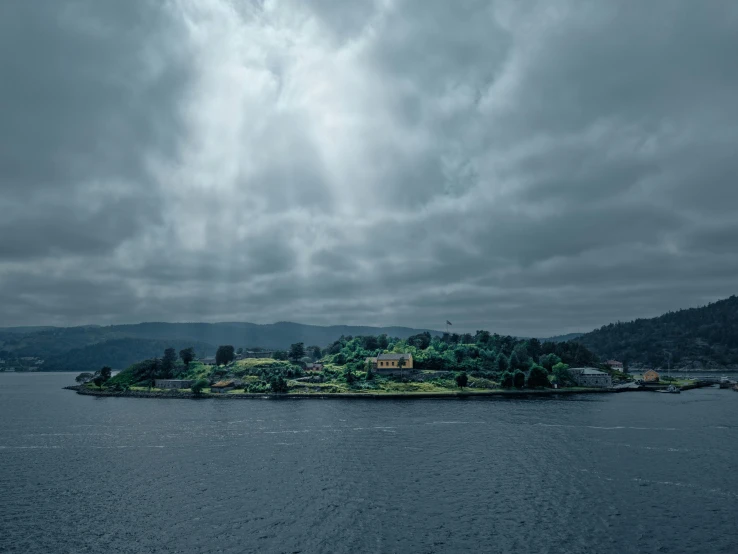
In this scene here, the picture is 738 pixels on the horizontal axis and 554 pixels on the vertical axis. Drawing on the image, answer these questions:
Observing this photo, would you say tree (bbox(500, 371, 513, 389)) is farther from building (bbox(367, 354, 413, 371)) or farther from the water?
the water

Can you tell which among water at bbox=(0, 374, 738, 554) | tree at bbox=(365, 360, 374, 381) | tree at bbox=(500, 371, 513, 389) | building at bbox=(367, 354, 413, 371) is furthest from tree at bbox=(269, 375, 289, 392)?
tree at bbox=(500, 371, 513, 389)

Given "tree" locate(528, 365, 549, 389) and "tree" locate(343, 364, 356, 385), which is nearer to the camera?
"tree" locate(528, 365, 549, 389)

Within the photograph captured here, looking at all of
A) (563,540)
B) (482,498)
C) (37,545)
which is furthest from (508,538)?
(37,545)

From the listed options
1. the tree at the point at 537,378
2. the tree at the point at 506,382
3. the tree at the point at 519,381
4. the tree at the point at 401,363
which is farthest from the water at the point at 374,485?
the tree at the point at 401,363

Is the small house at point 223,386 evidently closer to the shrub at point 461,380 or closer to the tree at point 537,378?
the shrub at point 461,380

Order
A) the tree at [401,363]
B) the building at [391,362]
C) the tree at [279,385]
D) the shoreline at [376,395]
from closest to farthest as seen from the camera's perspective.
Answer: the shoreline at [376,395], the tree at [279,385], the tree at [401,363], the building at [391,362]
